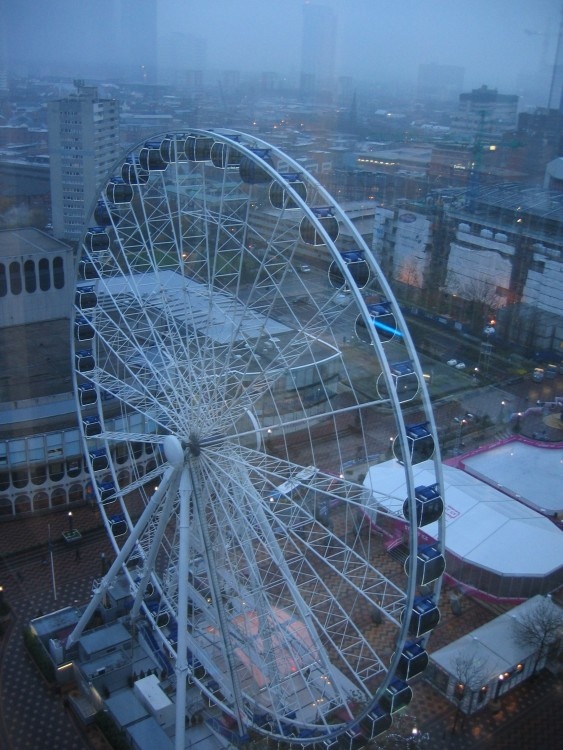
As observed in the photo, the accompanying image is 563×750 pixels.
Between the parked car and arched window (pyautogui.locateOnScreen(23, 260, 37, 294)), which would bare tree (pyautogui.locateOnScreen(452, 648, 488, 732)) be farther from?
arched window (pyautogui.locateOnScreen(23, 260, 37, 294))

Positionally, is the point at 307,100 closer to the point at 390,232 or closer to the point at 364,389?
the point at 390,232

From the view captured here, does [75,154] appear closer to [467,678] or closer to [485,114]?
[467,678]

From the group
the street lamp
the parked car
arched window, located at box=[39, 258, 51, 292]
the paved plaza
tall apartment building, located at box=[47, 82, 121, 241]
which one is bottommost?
the paved plaza

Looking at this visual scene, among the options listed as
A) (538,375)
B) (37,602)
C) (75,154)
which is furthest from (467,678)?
(75,154)

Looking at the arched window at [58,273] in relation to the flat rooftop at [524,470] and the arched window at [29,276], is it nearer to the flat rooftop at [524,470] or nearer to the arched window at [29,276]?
the arched window at [29,276]

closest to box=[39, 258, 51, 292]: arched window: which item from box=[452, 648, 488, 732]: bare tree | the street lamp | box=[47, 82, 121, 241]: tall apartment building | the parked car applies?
box=[47, 82, 121, 241]: tall apartment building

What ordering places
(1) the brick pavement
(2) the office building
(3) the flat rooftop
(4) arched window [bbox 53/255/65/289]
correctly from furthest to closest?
1. (2) the office building
2. (4) arched window [bbox 53/255/65/289]
3. (3) the flat rooftop
4. (1) the brick pavement
